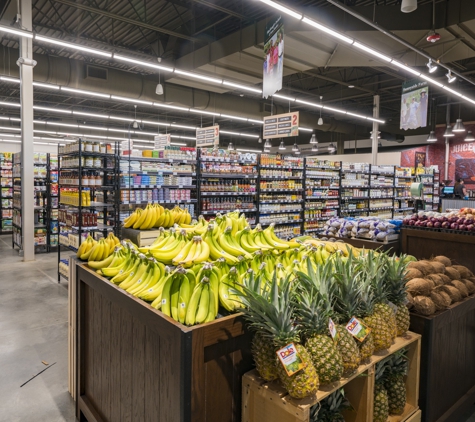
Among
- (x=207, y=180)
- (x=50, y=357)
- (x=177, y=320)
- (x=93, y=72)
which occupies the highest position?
(x=93, y=72)

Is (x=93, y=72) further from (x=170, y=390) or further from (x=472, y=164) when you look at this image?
(x=472, y=164)

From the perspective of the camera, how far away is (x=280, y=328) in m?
1.76

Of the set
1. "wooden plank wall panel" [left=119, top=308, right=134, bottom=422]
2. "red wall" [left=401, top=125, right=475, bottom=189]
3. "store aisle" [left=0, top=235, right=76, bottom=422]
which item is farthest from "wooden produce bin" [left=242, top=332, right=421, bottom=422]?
"red wall" [left=401, top=125, right=475, bottom=189]

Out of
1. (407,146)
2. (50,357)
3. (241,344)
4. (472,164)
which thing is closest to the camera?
(241,344)

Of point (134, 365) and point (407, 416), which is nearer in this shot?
point (134, 365)

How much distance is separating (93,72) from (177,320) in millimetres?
10925

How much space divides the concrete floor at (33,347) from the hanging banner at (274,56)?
4.60 m

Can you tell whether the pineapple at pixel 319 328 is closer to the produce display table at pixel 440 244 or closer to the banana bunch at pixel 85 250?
the banana bunch at pixel 85 250

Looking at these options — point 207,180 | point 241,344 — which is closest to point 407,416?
point 241,344

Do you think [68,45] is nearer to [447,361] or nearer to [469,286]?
[469,286]

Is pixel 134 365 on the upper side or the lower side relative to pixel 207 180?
lower

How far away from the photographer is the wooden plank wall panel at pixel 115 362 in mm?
2326

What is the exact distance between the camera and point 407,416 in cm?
238

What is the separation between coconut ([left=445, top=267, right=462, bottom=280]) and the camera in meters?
3.01
